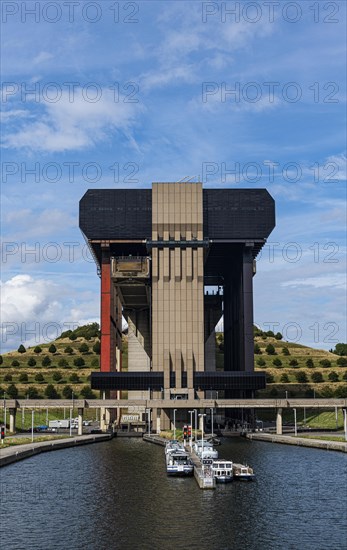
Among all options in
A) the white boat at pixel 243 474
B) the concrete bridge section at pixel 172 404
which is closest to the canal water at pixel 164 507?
the white boat at pixel 243 474

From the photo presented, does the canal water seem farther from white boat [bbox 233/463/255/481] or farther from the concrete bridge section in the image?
the concrete bridge section

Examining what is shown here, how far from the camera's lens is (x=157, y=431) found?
647ft

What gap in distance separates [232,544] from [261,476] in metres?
40.5

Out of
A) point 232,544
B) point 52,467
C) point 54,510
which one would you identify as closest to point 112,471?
point 52,467

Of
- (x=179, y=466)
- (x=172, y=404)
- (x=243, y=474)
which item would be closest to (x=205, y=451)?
(x=179, y=466)

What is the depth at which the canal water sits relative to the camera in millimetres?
62906

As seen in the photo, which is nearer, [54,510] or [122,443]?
[54,510]

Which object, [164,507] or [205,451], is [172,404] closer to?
[205,451]

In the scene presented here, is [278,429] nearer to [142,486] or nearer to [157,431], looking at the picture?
[157,431]

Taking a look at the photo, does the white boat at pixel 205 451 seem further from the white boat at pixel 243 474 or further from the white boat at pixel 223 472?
the white boat at pixel 223 472

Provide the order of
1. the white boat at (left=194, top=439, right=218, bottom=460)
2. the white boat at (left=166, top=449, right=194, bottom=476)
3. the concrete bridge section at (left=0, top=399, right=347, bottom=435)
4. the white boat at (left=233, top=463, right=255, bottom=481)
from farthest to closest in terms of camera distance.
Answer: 1. the concrete bridge section at (left=0, top=399, right=347, bottom=435)
2. the white boat at (left=194, top=439, right=218, bottom=460)
3. the white boat at (left=166, top=449, right=194, bottom=476)
4. the white boat at (left=233, top=463, right=255, bottom=481)

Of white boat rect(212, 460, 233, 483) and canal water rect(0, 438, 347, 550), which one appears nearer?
canal water rect(0, 438, 347, 550)

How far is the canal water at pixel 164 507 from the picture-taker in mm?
62906

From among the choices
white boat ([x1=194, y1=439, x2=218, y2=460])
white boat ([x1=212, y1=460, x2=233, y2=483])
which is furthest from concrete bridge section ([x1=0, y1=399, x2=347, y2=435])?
white boat ([x1=212, y1=460, x2=233, y2=483])
